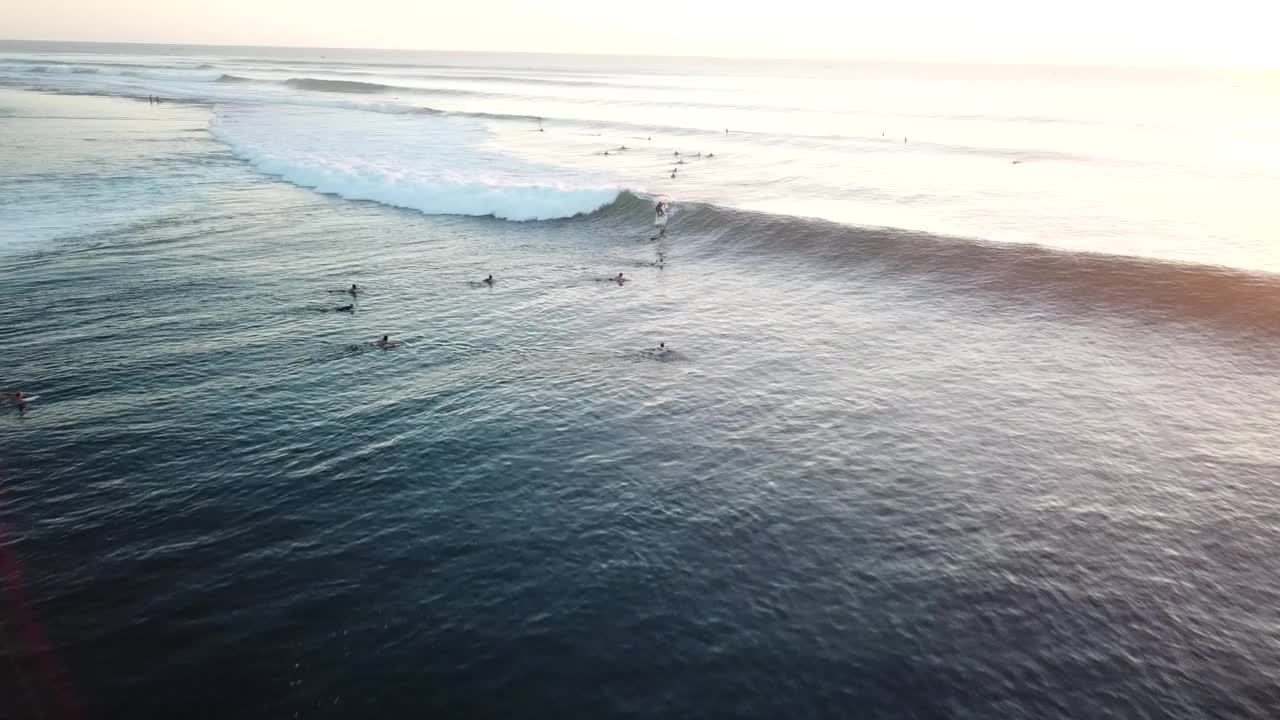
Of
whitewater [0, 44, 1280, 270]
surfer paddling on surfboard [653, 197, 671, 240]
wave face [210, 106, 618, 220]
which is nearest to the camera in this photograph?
whitewater [0, 44, 1280, 270]

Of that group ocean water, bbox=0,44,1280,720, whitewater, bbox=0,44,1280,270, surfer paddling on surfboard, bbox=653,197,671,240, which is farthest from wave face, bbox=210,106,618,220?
ocean water, bbox=0,44,1280,720

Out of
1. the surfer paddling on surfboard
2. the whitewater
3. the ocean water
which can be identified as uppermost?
the whitewater

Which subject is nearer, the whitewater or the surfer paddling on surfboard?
the whitewater

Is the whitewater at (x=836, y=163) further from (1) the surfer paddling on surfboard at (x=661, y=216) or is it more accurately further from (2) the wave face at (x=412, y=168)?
(1) the surfer paddling on surfboard at (x=661, y=216)

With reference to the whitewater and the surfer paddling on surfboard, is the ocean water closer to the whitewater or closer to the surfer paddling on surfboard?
the surfer paddling on surfboard

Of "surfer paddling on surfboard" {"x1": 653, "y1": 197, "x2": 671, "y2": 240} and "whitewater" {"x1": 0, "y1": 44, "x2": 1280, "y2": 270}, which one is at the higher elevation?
"whitewater" {"x1": 0, "y1": 44, "x2": 1280, "y2": 270}

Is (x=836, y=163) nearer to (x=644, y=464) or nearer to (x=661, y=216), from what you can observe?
(x=661, y=216)

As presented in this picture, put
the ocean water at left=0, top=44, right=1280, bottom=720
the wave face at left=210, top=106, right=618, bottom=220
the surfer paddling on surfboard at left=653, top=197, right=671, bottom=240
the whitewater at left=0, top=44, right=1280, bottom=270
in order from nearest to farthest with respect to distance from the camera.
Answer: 1. the ocean water at left=0, top=44, right=1280, bottom=720
2. the whitewater at left=0, top=44, right=1280, bottom=270
3. the surfer paddling on surfboard at left=653, top=197, right=671, bottom=240
4. the wave face at left=210, top=106, right=618, bottom=220
